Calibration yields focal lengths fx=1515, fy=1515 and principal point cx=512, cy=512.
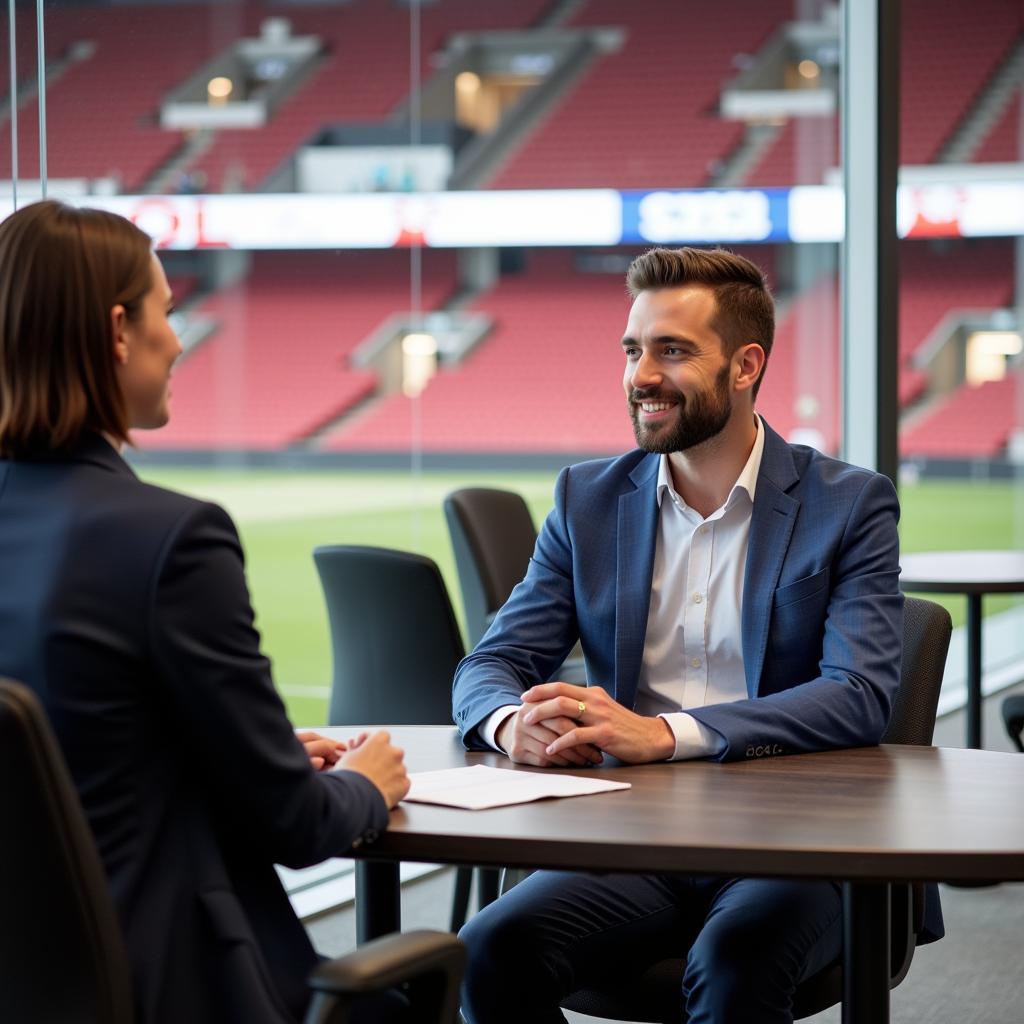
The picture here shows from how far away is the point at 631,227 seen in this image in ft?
29.7

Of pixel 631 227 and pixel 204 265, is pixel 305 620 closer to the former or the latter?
pixel 631 227

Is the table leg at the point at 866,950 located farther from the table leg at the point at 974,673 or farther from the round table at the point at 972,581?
the table leg at the point at 974,673

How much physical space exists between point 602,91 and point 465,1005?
Result: 12.4 meters

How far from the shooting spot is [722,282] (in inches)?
83.0

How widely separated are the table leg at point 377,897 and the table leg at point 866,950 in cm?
50

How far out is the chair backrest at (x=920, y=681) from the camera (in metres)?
2.01

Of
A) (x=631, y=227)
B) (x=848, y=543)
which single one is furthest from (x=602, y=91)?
(x=848, y=543)

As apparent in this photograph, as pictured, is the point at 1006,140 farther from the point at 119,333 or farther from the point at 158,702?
the point at 158,702

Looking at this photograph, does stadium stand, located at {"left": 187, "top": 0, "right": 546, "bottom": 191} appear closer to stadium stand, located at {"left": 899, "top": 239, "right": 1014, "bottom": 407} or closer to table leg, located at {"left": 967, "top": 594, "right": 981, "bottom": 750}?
table leg, located at {"left": 967, "top": 594, "right": 981, "bottom": 750}

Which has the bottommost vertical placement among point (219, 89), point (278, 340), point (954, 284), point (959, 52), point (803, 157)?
point (278, 340)

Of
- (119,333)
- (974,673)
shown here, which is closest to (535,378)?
(974,673)

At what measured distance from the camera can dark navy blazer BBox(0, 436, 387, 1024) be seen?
1206 millimetres

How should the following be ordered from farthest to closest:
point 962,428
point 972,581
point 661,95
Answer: point 962,428 < point 661,95 < point 972,581

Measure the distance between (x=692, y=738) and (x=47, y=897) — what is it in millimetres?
814
